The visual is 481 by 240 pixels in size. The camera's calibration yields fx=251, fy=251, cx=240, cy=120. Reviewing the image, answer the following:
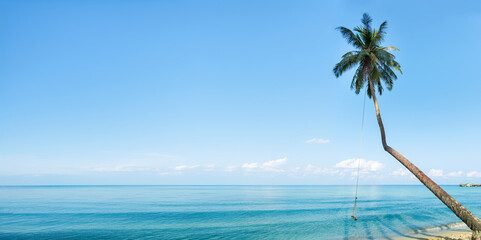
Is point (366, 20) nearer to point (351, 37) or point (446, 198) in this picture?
point (351, 37)

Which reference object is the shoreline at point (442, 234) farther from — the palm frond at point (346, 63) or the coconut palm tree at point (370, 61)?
the palm frond at point (346, 63)

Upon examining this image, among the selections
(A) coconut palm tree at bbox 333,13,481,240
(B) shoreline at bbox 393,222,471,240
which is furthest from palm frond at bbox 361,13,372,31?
(B) shoreline at bbox 393,222,471,240

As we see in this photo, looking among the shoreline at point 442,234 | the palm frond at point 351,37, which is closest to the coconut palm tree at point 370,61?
the palm frond at point 351,37

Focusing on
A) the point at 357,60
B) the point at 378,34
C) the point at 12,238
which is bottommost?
the point at 12,238

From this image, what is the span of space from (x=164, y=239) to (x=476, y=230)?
15.9 metres

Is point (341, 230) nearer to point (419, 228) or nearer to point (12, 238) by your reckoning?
point (419, 228)

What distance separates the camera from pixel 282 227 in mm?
19328

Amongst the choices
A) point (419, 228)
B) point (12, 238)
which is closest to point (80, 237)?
point (12, 238)

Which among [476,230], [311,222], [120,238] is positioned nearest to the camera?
[476,230]

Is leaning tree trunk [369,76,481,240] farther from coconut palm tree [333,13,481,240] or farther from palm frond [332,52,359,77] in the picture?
palm frond [332,52,359,77]

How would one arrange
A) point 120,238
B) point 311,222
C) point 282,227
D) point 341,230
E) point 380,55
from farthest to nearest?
point 311,222 < point 282,227 < point 341,230 < point 120,238 < point 380,55

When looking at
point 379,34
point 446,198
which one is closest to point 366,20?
point 379,34

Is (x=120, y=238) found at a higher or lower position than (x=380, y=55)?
lower

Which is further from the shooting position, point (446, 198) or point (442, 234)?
point (442, 234)
